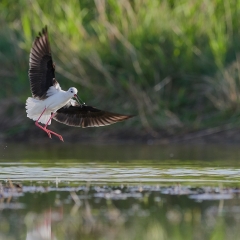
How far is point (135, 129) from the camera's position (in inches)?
498

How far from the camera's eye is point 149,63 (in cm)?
1262

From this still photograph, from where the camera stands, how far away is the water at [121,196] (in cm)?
559

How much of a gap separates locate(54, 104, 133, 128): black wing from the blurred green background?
2.80m

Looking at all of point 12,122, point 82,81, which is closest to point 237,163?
point 82,81

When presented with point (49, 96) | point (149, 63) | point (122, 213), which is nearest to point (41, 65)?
point (49, 96)

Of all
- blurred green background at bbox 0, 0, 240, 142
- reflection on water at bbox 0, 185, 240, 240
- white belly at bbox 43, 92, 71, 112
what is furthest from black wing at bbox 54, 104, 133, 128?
blurred green background at bbox 0, 0, 240, 142

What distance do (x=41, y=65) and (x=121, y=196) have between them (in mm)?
2705

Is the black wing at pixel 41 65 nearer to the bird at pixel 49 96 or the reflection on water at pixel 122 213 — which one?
the bird at pixel 49 96

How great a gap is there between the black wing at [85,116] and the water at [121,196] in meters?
0.44

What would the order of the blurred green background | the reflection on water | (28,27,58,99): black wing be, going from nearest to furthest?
the reflection on water
(28,27,58,99): black wing
the blurred green background

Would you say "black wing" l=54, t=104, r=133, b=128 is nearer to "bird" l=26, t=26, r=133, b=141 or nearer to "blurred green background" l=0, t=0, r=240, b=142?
"bird" l=26, t=26, r=133, b=141

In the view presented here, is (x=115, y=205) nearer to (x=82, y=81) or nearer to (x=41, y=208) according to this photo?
(x=41, y=208)

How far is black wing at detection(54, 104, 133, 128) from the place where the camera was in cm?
942

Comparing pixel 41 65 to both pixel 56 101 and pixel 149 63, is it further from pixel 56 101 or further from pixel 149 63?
pixel 149 63
